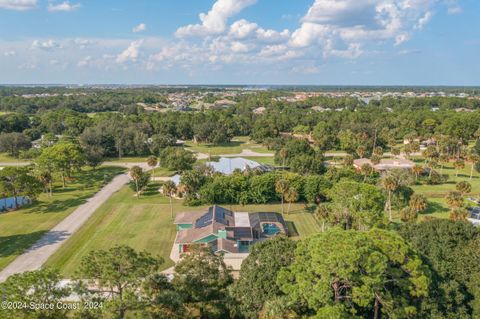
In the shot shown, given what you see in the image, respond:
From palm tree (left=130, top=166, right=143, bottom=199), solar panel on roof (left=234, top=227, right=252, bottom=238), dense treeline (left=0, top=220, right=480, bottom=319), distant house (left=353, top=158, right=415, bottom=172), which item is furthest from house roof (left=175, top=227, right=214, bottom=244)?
distant house (left=353, top=158, right=415, bottom=172)

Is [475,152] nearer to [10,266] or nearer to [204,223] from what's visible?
[204,223]

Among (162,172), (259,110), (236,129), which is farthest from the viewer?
(259,110)

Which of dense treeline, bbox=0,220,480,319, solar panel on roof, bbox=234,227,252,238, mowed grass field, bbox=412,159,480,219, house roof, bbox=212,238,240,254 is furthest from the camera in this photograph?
mowed grass field, bbox=412,159,480,219

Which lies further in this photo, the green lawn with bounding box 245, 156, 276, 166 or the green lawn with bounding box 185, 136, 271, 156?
the green lawn with bounding box 185, 136, 271, 156

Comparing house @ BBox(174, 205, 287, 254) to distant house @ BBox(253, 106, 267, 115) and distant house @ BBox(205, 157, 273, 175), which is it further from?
distant house @ BBox(253, 106, 267, 115)

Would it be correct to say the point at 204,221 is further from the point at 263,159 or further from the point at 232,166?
the point at 263,159

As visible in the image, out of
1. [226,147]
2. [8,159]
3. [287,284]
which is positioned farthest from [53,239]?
[226,147]

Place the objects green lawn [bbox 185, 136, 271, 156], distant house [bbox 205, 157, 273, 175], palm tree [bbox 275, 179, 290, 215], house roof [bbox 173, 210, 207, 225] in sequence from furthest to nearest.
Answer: green lawn [bbox 185, 136, 271, 156] < distant house [bbox 205, 157, 273, 175] < palm tree [bbox 275, 179, 290, 215] < house roof [bbox 173, 210, 207, 225]
